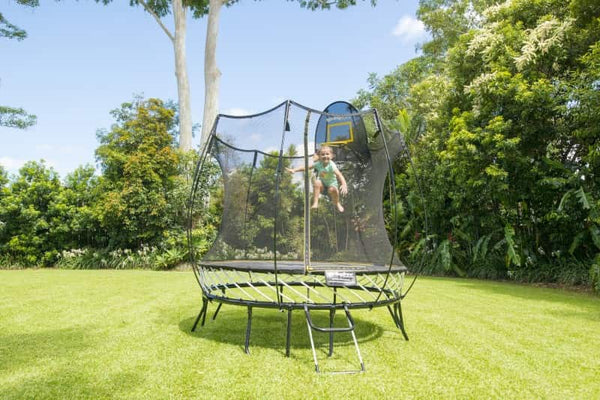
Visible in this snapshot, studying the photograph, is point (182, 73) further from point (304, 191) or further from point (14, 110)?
point (304, 191)

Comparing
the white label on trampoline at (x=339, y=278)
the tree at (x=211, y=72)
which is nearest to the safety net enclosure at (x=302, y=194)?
the white label on trampoline at (x=339, y=278)

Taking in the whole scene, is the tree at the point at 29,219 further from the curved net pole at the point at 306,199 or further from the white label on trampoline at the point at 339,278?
→ the white label on trampoline at the point at 339,278

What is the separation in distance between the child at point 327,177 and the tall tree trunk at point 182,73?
9686 millimetres

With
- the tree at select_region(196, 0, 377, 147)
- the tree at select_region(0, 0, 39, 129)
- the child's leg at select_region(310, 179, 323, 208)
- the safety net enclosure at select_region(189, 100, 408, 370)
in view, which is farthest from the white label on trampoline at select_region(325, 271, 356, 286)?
the tree at select_region(0, 0, 39, 129)

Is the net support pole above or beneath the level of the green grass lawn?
above

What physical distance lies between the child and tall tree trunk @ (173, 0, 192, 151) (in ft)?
31.8

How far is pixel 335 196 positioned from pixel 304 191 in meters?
0.33

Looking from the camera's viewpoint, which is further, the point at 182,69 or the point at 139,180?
the point at 182,69

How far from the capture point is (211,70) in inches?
515

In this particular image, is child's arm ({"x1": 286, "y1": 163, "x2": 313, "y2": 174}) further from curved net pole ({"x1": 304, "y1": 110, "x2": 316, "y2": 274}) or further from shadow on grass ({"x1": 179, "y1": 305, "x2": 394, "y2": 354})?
shadow on grass ({"x1": 179, "y1": 305, "x2": 394, "y2": 354})

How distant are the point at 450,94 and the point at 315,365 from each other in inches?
352

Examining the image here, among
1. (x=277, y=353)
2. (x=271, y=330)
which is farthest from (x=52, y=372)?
(x=271, y=330)

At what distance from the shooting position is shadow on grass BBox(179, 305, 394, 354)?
3439 mm

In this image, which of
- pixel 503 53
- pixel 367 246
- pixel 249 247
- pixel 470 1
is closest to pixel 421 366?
pixel 367 246
